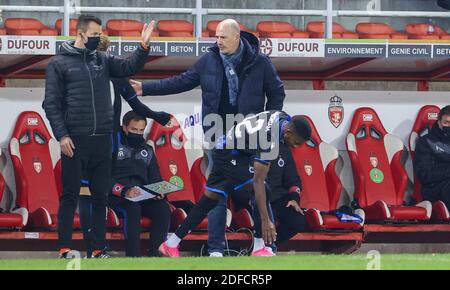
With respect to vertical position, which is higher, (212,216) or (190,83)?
(190,83)

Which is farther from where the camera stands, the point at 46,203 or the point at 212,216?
the point at 46,203

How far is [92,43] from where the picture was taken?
12.5 meters

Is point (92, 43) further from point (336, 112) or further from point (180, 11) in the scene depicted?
point (336, 112)

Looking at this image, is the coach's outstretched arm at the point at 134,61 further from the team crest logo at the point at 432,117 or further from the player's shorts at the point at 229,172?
the team crest logo at the point at 432,117

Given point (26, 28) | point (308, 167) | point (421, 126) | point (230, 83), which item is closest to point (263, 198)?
point (230, 83)

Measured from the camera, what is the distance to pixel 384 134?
16672 millimetres

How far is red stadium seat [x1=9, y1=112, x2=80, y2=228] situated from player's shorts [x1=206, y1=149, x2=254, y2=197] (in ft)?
11.1

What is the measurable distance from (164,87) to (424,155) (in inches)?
179

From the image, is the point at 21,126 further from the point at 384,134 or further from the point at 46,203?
the point at 384,134

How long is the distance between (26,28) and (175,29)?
6.04 ft

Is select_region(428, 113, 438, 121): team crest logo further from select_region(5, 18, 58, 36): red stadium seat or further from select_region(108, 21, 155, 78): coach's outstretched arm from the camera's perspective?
select_region(108, 21, 155, 78): coach's outstretched arm

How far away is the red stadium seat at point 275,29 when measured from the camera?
17297mm
